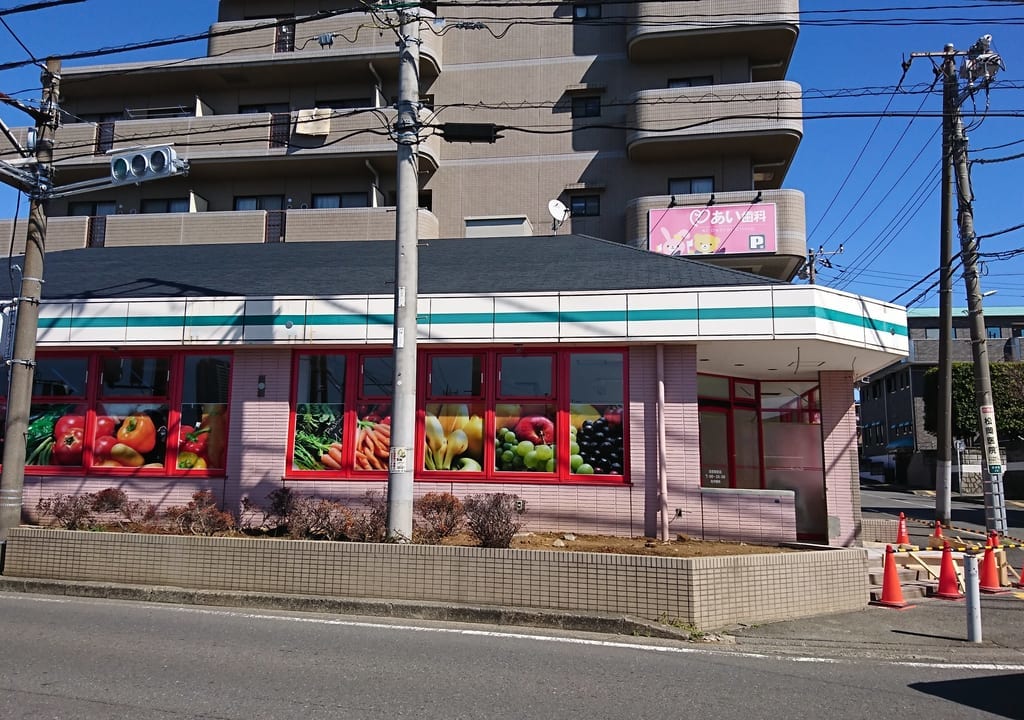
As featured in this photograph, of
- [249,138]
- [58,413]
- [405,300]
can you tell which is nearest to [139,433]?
[58,413]

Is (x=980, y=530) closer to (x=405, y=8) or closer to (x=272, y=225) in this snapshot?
(x=405, y=8)

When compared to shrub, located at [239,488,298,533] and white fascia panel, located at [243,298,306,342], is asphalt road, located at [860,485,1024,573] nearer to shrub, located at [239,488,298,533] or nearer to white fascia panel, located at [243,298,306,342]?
shrub, located at [239,488,298,533]

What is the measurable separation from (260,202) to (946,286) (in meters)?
20.5

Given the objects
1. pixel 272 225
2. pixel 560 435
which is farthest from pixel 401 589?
pixel 272 225

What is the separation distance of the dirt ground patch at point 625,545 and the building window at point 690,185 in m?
15.1

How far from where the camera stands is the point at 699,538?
11.8 m

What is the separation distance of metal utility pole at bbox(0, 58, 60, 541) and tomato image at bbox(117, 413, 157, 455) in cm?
242

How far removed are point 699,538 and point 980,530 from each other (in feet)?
42.8

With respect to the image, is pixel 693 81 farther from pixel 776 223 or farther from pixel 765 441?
pixel 765 441

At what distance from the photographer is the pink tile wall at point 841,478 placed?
13078 mm

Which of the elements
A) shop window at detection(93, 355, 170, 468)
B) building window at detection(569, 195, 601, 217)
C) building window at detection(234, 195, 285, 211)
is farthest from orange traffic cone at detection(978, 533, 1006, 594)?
building window at detection(234, 195, 285, 211)

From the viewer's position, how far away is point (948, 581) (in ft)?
33.1

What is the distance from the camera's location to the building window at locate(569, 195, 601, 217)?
25.0 metres

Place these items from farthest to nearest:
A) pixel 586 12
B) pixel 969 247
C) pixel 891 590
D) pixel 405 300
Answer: pixel 586 12 < pixel 969 247 < pixel 405 300 < pixel 891 590
